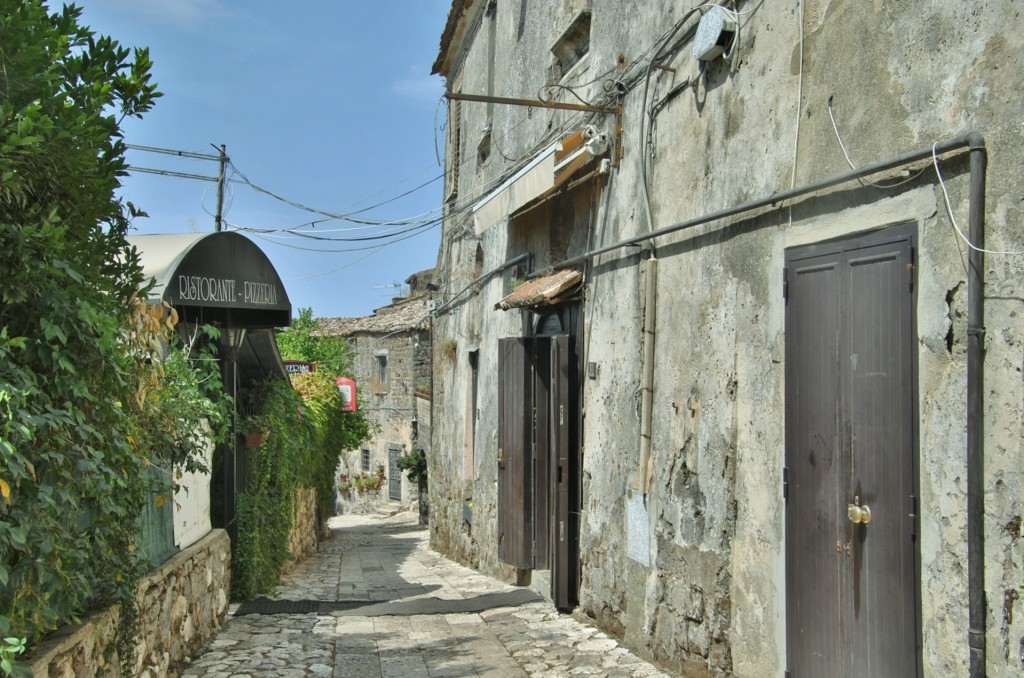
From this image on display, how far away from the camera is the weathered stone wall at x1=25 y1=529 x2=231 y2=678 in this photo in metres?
3.64

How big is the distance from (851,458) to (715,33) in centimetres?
253

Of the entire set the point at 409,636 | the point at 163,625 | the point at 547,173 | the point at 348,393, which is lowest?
the point at 409,636

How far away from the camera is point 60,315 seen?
333cm

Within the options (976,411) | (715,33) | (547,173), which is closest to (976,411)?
(976,411)

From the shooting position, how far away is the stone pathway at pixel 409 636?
5.59 m

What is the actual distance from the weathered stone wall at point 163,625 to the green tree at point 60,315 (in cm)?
14

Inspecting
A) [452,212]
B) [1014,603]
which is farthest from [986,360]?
[452,212]

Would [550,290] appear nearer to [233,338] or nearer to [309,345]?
[233,338]

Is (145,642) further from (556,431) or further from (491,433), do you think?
(491,433)

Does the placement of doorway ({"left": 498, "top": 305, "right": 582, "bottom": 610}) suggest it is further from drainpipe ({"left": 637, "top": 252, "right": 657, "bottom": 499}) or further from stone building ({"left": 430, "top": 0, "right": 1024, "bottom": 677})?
drainpipe ({"left": 637, "top": 252, "right": 657, "bottom": 499})

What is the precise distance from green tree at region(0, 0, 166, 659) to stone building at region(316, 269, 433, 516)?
22.8 meters

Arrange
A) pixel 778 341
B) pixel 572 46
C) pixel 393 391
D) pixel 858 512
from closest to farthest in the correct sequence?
pixel 858 512
pixel 778 341
pixel 572 46
pixel 393 391

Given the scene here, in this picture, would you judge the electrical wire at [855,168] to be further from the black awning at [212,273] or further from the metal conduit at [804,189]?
the black awning at [212,273]

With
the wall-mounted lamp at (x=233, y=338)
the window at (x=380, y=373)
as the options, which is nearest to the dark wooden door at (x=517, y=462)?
the wall-mounted lamp at (x=233, y=338)
